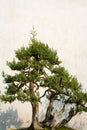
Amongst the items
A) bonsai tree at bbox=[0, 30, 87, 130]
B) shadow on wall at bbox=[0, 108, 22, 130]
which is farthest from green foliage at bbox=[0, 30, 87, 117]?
shadow on wall at bbox=[0, 108, 22, 130]

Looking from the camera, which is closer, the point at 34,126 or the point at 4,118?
the point at 34,126

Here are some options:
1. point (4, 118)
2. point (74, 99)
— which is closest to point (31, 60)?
point (74, 99)

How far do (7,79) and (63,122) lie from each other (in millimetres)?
2030

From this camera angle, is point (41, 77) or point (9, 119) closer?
point (41, 77)

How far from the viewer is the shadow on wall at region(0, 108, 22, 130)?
1221 cm

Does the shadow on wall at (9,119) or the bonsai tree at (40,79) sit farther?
the shadow on wall at (9,119)

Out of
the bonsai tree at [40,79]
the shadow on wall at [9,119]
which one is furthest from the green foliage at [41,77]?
the shadow on wall at [9,119]

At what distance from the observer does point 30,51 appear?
886 centimetres

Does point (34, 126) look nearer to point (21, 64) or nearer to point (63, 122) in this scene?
point (63, 122)

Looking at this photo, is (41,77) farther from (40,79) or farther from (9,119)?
(9,119)

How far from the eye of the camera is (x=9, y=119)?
12.2 meters

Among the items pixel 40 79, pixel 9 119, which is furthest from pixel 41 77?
pixel 9 119

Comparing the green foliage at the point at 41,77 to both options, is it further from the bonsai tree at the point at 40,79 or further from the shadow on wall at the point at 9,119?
the shadow on wall at the point at 9,119

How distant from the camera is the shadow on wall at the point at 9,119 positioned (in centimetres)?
1221
